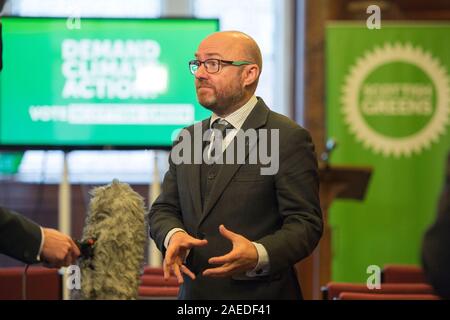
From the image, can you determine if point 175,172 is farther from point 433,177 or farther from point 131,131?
point 433,177

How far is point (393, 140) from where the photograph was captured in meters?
7.14

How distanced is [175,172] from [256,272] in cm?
46

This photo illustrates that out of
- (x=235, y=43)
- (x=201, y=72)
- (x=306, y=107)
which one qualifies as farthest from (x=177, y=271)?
(x=306, y=107)

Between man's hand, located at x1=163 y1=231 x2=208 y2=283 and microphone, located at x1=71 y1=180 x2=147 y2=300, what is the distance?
0.27 feet

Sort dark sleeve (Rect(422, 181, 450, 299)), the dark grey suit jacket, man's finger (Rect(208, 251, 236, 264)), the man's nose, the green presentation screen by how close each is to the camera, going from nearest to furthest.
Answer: dark sleeve (Rect(422, 181, 450, 299)) → man's finger (Rect(208, 251, 236, 264)) → the dark grey suit jacket → the man's nose → the green presentation screen

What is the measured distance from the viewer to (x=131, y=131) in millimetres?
6199

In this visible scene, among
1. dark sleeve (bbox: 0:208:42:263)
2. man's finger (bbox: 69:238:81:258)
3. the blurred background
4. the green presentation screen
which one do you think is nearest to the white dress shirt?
man's finger (bbox: 69:238:81:258)

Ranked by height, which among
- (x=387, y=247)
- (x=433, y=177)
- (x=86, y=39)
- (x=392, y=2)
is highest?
(x=392, y=2)

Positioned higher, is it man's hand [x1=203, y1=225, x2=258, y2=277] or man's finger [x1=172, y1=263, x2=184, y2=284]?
man's hand [x1=203, y1=225, x2=258, y2=277]

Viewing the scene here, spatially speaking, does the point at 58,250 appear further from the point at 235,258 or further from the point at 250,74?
the point at 250,74

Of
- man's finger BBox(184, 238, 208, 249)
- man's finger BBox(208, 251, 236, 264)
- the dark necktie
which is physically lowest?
man's finger BBox(208, 251, 236, 264)

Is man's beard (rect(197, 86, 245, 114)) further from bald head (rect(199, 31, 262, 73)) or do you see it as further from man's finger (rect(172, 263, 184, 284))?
man's finger (rect(172, 263, 184, 284))

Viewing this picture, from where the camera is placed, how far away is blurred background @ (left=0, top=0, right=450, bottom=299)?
6.14 meters

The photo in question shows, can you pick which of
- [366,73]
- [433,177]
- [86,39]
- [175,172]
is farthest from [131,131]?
[175,172]
